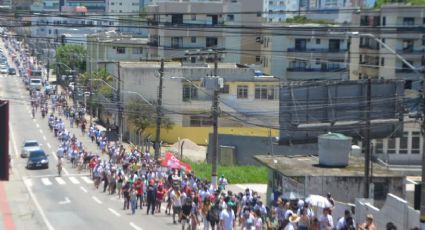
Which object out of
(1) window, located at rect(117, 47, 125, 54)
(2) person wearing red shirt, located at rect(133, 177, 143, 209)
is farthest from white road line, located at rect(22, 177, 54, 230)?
(1) window, located at rect(117, 47, 125, 54)

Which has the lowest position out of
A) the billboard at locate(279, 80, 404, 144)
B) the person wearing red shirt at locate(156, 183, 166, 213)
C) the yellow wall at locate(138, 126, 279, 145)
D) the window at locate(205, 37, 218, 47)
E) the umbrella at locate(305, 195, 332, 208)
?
the yellow wall at locate(138, 126, 279, 145)

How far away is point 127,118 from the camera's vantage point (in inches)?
2719

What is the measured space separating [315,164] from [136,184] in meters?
6.60

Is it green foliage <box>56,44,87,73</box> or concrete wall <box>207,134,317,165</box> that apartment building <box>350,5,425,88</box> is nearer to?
concrete wall <box>207,134,317,165</box>

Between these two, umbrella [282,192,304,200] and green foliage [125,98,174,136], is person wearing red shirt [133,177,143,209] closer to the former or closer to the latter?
umbrella [282,192,304,200]

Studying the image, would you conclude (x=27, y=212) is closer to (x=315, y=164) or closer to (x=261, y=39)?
(x=315, y=164)

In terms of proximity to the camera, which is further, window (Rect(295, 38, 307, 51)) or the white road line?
window (Rect(295, 38, 307, 51))

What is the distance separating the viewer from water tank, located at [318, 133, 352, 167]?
3272 centimetres

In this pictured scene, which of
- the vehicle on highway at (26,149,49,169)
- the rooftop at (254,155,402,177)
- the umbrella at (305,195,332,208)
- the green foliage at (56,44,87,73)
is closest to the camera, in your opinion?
the umbrella at (305,195,332,208)

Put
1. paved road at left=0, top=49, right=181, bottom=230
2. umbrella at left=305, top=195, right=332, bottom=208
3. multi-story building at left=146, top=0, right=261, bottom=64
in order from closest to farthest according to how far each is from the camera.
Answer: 1. umbrella at left=305, top=195, right=332, bottom=208
2. paved road at left=0, top=49, right=181, bottom=230
3. multi-story building at left=146, top=0, right=261, bottom=64

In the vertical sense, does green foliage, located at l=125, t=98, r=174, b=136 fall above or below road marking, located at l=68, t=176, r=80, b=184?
above

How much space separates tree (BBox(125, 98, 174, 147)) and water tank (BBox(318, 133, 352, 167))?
3266 centimetres

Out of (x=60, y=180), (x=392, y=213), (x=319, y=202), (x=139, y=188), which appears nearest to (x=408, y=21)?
(x=60, y=180)

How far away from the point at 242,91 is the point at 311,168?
34.6 meters
